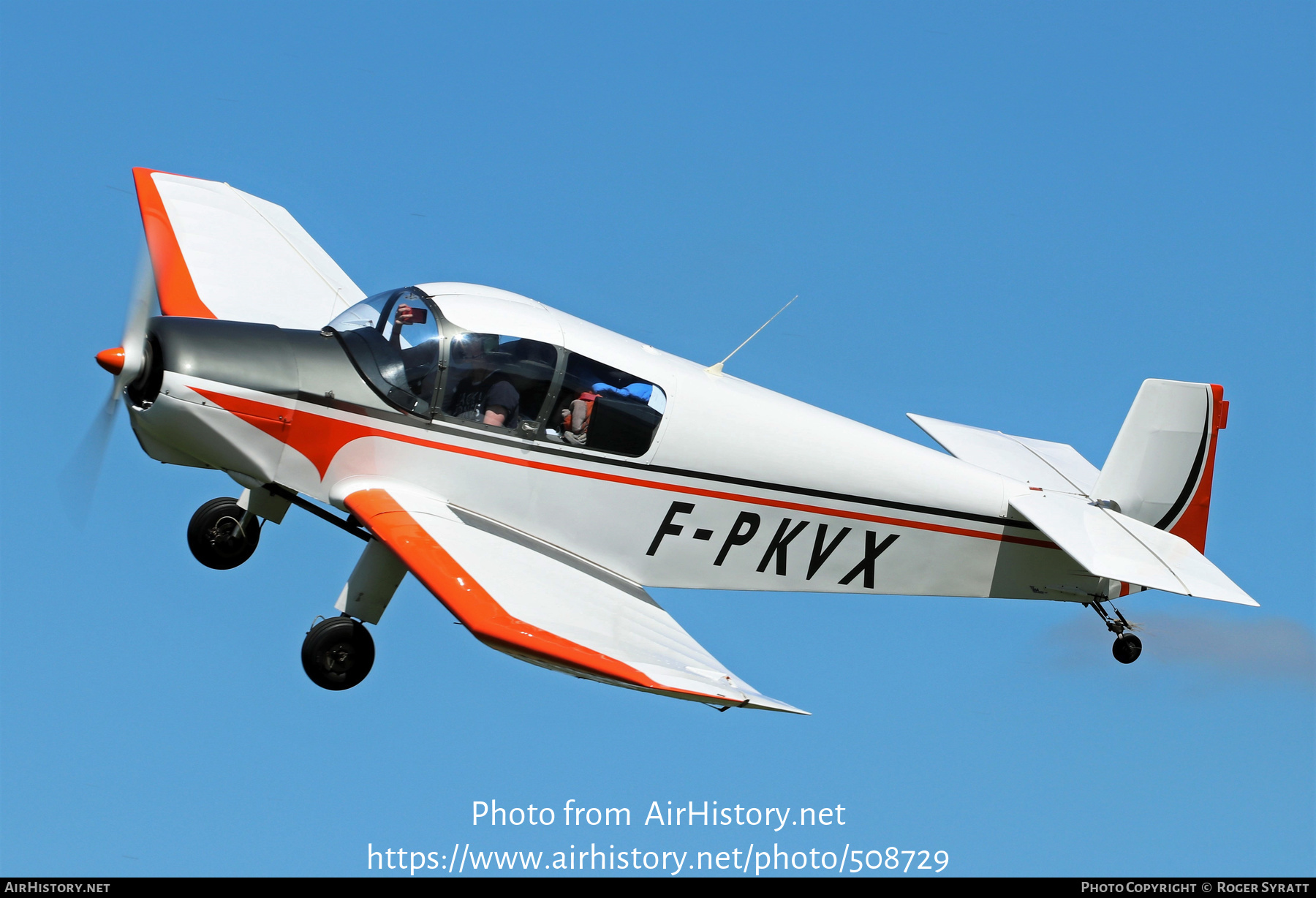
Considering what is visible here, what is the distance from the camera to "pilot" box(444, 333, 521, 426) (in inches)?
414

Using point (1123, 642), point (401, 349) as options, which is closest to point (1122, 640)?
point (1123, 642)

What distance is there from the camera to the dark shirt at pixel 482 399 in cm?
1052

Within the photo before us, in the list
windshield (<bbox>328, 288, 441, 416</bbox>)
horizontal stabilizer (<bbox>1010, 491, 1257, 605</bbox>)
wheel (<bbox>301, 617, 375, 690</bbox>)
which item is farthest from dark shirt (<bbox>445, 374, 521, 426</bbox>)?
horizontal stabilizer (<bbox>1010, 491, 1257, 605</bbox>)

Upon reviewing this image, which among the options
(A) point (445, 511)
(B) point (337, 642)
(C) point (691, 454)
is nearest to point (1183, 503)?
(C) point (691, 454)

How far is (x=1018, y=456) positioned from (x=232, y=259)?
7822 mm

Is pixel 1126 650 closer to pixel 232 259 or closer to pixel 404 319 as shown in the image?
pixel 404 319

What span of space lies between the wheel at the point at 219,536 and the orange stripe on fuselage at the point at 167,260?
1.72 meters

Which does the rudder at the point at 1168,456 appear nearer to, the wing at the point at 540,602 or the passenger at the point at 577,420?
the wing at the point at 540,602

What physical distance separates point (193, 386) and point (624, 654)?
3914 millimetres

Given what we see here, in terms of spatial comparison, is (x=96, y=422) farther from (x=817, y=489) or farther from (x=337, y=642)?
(x=817, y=489)

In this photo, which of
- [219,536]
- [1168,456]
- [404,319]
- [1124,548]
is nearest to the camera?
[404,319]

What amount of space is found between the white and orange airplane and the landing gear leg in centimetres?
2

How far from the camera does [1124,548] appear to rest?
11.3 m

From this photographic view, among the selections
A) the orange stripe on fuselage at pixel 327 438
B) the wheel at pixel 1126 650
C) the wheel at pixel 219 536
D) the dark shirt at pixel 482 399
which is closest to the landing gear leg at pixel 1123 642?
the wheel at pixel 1126 650
